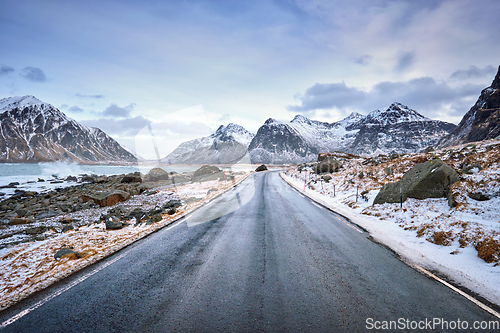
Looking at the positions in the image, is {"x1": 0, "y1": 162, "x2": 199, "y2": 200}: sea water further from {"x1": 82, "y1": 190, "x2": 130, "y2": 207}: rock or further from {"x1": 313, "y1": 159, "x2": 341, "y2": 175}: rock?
→ {"x1": 313, "y1": 159, "x2": 341, "y2": 175}: rock

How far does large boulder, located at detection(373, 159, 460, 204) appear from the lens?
9.64 m

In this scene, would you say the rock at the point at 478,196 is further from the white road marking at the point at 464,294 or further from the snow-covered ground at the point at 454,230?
the white road marking at the point at 464,294

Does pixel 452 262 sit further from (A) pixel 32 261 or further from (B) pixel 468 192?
(A) pixel 32 261

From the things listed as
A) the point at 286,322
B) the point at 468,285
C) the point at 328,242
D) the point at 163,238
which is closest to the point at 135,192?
the point at 163,238

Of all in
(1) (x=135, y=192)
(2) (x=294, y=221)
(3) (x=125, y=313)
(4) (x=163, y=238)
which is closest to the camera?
(3) (x=125, y=313)

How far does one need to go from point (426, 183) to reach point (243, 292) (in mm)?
10329

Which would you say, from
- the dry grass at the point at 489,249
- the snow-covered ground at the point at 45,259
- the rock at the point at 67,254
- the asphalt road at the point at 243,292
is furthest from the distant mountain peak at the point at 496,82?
the rock at the point at 67,254

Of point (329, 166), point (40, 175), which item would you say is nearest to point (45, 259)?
point (329, 166)

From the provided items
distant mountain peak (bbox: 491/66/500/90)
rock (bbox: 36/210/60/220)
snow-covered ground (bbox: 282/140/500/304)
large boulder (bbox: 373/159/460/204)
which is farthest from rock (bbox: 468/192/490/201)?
distant mountain peak (bbox: 491/66/500/90)

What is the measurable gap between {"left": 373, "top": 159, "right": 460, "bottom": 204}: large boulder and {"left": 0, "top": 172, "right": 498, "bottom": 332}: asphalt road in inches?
209

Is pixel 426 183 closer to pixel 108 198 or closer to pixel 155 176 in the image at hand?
pixel 108 198

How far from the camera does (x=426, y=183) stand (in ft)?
32.6

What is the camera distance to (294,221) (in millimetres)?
9500

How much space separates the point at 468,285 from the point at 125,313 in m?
6.50
